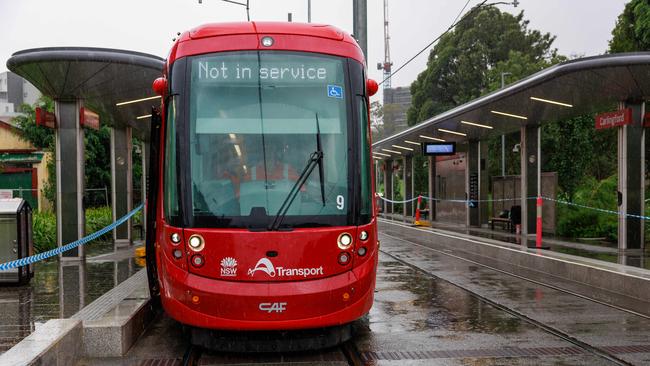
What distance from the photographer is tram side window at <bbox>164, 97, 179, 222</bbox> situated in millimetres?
7648

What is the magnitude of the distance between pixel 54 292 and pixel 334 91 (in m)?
5.92

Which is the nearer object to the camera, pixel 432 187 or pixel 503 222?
pixel 503 222

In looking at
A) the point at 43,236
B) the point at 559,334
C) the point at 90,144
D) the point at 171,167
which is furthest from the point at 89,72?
the point at 90,144

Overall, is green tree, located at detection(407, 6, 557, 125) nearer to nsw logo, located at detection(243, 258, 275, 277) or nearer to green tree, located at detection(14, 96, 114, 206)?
green tree, located at detection(14, 96, 114, 206)

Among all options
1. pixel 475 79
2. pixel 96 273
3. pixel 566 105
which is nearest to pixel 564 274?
pixel 566 105

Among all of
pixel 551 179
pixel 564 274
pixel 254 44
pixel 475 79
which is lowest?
pixel 564 274

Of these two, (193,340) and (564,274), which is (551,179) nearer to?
(564,274)

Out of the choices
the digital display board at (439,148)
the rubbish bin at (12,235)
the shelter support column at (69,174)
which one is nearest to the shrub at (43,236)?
the shelter support column at (69,174)

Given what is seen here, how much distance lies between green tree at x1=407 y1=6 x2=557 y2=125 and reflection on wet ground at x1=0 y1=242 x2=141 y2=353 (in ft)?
164

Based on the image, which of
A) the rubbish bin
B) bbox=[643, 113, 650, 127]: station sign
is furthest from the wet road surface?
bbox=[643, 113, 650, 127]: station sign

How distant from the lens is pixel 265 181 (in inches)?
301

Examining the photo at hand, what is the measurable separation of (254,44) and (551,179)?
1634 centimetres

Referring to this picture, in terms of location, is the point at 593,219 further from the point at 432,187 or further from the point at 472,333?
the point at 472,333

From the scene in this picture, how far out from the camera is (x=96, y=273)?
1361 cm
